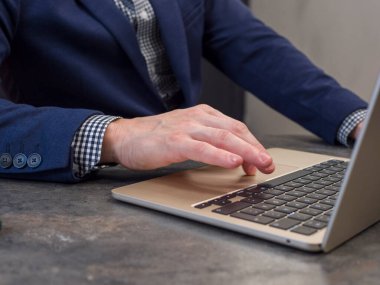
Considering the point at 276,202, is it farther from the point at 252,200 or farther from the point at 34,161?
the point at 34,161

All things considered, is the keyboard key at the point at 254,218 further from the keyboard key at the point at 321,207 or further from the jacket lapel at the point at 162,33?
the jacket lapel at the point at 162,33

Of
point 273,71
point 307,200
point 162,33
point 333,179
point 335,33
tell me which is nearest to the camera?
point 307,200

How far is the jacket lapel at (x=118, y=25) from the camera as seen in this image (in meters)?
0.95

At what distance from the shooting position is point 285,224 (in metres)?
0.48

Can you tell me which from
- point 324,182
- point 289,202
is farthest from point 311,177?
point 289,202

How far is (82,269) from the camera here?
0.42 meters

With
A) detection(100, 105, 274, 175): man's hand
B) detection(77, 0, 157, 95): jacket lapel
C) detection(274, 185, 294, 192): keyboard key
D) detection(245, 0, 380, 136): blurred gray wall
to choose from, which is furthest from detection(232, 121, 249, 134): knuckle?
detection(245, 0, 380, 136): blurred gray wall

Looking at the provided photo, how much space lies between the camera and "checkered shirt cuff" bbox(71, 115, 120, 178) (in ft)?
2.27

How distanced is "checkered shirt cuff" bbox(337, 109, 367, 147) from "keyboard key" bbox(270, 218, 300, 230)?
570 millimetres

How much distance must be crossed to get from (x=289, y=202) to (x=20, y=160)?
13.4 inches

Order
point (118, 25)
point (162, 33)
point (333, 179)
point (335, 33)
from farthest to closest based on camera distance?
1. point (335, 33)
2. point (162, 33)
3. point (118, 25)
4. point (333, 179)

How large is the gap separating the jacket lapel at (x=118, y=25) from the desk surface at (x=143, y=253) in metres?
0.44

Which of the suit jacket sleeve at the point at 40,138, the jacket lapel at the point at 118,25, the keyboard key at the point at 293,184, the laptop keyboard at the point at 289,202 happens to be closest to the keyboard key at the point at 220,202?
the laptop keyboard at the point at 289,202

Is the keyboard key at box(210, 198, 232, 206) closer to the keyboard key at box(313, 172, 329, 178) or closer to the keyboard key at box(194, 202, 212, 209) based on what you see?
the keyboard key at box(194, 202, 212, 209)
